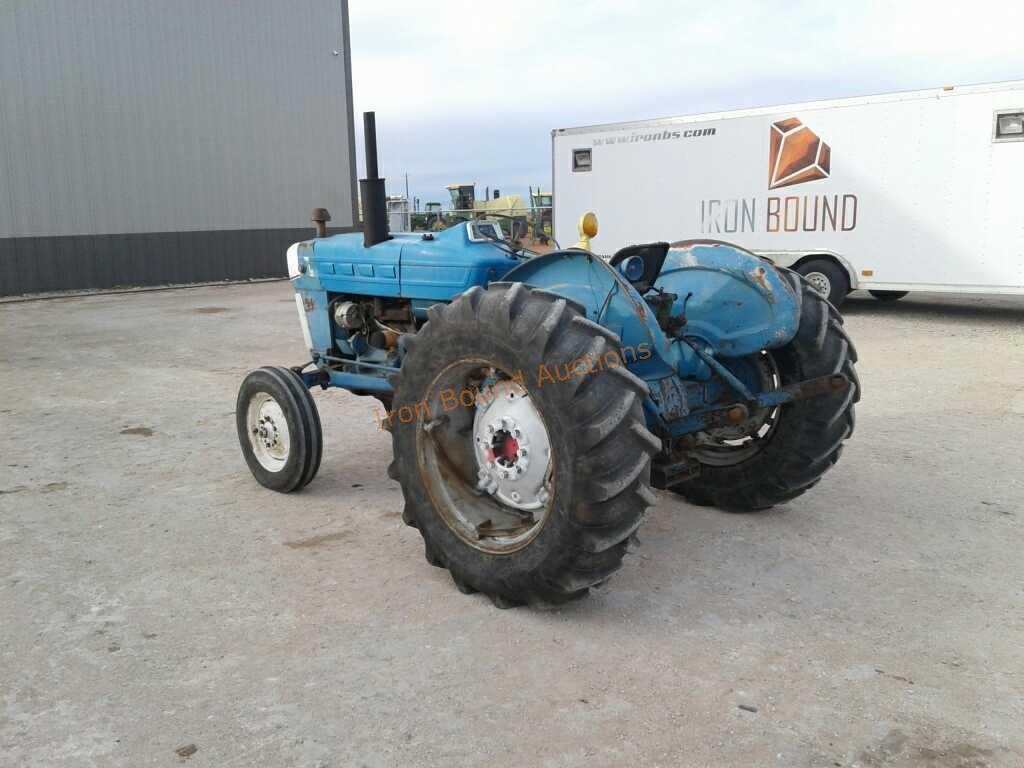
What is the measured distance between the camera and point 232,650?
3.03m

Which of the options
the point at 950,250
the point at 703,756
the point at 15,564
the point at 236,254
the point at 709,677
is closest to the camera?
the point at 703,756

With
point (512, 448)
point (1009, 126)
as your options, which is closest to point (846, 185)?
point (1009, 126)

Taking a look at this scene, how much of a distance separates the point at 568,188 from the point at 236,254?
9.26 meters

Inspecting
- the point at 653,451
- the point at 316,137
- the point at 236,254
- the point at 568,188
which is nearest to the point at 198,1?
the point at 316,137

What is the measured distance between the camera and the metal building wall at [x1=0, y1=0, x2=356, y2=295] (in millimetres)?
15969

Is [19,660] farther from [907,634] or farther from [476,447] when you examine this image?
[907,634]

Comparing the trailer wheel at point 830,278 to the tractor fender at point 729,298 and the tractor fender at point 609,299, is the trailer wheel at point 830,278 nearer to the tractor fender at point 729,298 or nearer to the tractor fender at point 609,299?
the tractor fender at point 729,298

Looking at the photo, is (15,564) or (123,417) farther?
(123,417)

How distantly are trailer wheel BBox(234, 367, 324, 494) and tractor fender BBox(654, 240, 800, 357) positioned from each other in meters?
2.10

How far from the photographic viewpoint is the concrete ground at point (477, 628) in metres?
2.50

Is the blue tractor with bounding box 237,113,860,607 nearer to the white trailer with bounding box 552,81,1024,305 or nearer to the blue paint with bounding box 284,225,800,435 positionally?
the blue paint with bounding box 284,225,800,435

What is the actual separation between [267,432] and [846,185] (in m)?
9.95

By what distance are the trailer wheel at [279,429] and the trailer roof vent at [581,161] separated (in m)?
10.4

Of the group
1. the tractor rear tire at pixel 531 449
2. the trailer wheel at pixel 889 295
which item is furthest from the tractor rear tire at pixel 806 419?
the trailer wheel at pixel 889 295
